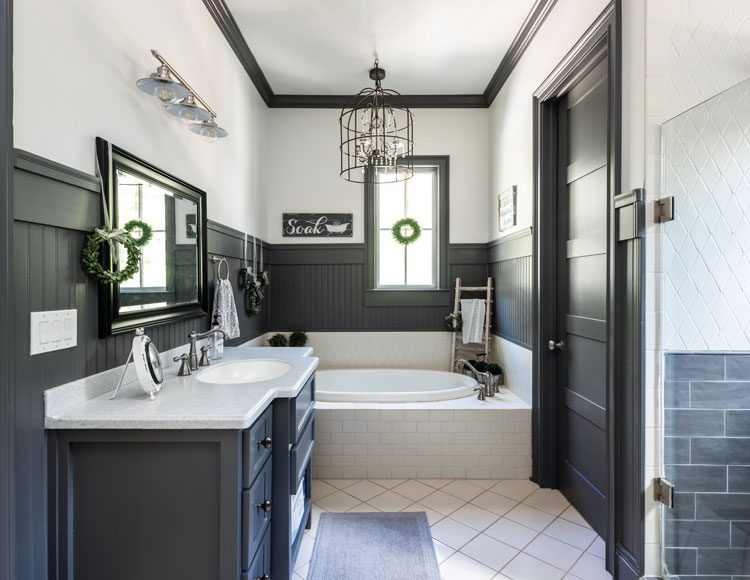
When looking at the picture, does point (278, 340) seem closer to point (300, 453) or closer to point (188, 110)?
point (300, 453)

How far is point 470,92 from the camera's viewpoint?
3.86m

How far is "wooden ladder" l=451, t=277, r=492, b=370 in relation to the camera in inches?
149

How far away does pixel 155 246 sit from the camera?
6.13 ft

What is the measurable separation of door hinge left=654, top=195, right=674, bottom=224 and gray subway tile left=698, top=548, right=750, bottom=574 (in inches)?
48.6

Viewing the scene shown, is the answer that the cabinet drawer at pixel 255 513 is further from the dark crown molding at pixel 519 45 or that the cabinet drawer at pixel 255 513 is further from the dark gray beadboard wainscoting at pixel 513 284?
the dark crown molding at pixel 519 45

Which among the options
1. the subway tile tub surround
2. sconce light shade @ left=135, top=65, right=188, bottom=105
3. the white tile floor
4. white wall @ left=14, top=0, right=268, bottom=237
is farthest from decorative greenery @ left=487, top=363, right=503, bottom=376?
sconce light shade @ left=135, top=65, right=188, bottom=105

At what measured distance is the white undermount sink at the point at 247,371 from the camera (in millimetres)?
2103

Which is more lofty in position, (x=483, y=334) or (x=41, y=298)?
(x=41, y=298)

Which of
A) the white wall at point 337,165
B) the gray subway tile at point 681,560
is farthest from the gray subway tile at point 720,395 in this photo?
the white wall at point 337,165

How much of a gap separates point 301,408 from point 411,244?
7.90 ft

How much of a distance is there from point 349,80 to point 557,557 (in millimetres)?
3451

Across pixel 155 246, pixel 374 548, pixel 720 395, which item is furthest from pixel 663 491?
pixel 155 246

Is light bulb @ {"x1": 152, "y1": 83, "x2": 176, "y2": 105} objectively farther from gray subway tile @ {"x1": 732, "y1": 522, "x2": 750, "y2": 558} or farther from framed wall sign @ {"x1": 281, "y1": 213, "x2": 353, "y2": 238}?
gray subway tile @ {"x1": 732, "y1": 522, "x2": 750, "y2": 558}

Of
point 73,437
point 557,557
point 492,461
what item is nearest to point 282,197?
point 492,461
